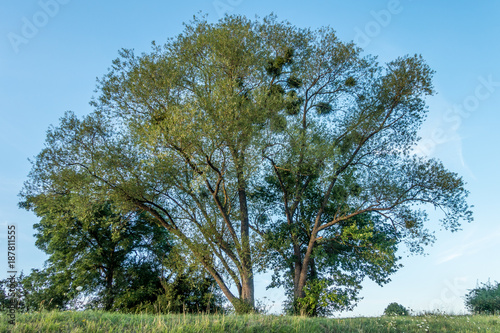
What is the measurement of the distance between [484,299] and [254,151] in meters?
18.2

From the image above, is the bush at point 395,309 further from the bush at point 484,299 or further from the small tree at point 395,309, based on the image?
the bush at point 484,299

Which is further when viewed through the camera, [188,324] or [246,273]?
[246,273]

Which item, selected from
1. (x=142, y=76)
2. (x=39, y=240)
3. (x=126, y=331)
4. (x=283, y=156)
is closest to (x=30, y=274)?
(x=39, y=240)

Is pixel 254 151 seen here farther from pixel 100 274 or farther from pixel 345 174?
pixel 100 274

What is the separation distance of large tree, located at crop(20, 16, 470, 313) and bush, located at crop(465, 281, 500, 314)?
669cm

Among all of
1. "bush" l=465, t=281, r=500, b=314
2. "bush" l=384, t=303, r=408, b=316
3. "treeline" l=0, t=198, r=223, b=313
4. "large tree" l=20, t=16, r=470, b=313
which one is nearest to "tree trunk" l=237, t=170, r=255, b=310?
"large tree" l=20, t=16, r=470, b=313

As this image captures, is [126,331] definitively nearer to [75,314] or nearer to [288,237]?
[75,314]

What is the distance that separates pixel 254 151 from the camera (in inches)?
719

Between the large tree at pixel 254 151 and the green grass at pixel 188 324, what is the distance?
543 cm

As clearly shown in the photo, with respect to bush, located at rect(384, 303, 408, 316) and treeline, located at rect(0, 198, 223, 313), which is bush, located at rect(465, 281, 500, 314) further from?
treeline, located at rect(0, 198, 223, 313)

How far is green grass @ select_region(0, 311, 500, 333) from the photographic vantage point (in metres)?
8.13

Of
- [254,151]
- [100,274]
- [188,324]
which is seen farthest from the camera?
[100,274]

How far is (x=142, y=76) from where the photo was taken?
1928 centimetres

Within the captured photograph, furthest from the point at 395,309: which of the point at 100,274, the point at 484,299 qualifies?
the point at 100,274
